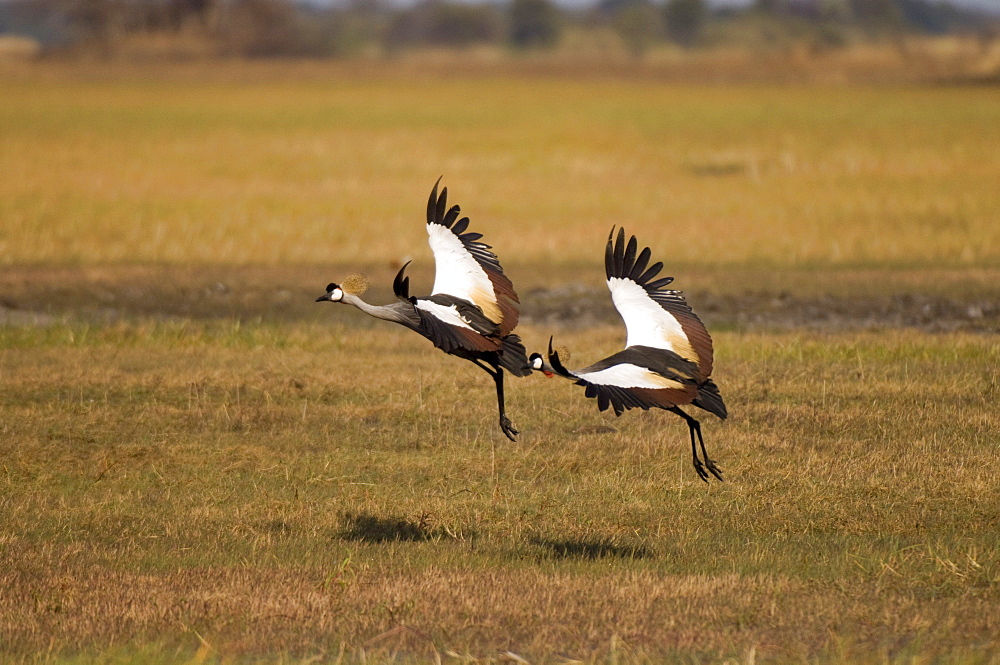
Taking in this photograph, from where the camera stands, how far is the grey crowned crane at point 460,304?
6492mm

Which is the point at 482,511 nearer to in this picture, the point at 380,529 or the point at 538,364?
the point at 380,529

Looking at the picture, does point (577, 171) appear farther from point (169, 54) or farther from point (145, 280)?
point (169, 54)

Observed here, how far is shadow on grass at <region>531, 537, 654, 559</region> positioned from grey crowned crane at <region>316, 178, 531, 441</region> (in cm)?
194

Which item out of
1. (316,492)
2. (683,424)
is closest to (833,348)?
(683,424)

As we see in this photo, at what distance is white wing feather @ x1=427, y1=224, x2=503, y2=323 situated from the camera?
22.2 feet

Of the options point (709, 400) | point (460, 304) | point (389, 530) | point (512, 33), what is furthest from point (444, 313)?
point (512, 33)

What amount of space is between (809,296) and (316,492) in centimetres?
1077

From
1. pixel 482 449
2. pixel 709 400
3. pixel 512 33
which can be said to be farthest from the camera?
pixel 512 33

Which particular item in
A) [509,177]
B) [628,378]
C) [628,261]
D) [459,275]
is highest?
[628,261]

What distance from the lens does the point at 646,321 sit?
7.00 metres

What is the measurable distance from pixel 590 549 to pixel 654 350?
2.15m

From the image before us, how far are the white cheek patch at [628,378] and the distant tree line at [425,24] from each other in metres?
95.5

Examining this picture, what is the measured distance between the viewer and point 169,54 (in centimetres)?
9719

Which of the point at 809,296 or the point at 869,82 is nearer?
the point at 809,296
